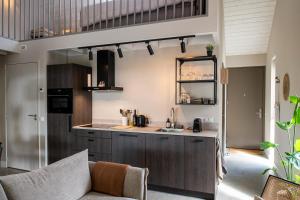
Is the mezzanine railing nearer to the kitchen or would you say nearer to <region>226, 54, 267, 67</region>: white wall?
the kitchen

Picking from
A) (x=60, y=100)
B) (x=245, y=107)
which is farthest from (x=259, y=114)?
(x=60, y=100)

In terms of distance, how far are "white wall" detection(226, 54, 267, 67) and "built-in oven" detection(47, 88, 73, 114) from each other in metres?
4.73

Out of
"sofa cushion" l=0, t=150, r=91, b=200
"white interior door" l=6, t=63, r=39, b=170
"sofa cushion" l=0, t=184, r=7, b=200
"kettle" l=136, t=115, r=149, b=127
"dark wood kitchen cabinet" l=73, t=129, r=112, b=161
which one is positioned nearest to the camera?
"sofa cushion" l=0, t=184, r=7, b=200

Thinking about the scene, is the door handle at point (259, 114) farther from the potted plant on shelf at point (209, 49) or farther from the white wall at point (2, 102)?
the white wall at point (2, 102)

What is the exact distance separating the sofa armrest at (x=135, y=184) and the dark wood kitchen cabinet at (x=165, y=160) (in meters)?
1.10

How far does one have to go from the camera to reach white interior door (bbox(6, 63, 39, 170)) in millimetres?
4363

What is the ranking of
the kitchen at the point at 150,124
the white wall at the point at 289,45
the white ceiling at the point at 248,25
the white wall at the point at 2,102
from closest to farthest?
1. the white wall at the point at 289,45
2. the kitchen at the point at 150,124
3. the white ceiling at the point at 248,25
4. the white wall at the point at 2,102

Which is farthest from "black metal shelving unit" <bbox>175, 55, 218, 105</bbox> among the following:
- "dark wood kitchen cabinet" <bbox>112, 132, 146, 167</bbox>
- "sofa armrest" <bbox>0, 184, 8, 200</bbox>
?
"sofa armrest" <bbox>0, 184, 8, 200</bbox>

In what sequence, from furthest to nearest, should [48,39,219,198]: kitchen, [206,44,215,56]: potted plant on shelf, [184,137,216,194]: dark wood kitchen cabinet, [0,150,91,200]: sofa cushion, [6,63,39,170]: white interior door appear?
[6,63,39,170]: white interior door
[206,44,215,56]: potted plant on shelf
[48,39,219,198]: kitchen
[184,137,216,194]: dark wood kitchen cabinet
[0,150,91,200]: sofa cushion

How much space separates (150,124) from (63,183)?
2231mm

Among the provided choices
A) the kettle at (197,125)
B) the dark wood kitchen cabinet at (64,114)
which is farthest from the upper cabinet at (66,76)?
the kettle at (197,125)

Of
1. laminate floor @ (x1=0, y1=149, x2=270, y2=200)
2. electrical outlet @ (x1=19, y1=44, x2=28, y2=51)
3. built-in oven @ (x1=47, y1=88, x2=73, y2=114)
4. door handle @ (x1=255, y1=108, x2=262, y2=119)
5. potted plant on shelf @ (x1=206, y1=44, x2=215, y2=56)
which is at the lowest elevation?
laminate floor @ (x1=0, y1=149, x2=270, y2=200)

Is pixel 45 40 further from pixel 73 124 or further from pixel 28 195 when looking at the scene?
pixel 28 195

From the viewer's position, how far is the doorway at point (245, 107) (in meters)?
6.20
